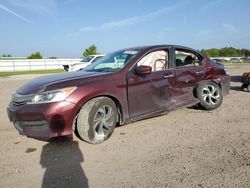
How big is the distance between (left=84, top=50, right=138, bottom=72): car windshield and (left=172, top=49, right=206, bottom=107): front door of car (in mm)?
1120

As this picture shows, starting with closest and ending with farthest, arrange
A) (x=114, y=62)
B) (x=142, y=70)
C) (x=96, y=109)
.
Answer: (x=96, y=109)
(x=142, y=70)
(x=114, y=62)

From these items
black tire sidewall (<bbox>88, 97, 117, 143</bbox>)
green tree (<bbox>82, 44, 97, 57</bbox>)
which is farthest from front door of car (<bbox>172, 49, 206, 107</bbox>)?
green tree (<bbox>82, 44, 97, 57</bbox>)

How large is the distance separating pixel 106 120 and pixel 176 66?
2133mm

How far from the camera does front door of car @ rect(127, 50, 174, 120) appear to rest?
15.4ft

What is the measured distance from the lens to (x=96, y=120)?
423 cm

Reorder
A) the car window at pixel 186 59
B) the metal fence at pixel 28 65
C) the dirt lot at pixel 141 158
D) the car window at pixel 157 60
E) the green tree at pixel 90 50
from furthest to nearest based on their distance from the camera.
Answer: the green tree at pixel 90 50, the metal fence at pixel 28 65, the car window at pixel 186 59, the car window at pixel 157 60, the dirt lot at pixel 141 158

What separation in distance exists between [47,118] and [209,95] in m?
4.02

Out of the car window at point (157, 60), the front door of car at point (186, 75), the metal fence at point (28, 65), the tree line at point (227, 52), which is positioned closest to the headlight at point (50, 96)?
the car window at point (157, 60)

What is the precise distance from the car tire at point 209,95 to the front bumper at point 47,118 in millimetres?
3259

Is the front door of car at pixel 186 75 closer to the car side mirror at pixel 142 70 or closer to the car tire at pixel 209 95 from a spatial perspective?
the car tire at pixel 209 95

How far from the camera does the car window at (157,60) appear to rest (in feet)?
17.5

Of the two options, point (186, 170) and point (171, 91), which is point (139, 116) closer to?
point (171, 91)

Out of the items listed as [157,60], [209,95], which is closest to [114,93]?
[157,60]

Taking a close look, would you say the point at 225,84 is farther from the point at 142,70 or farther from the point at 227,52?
the point at 227,52
